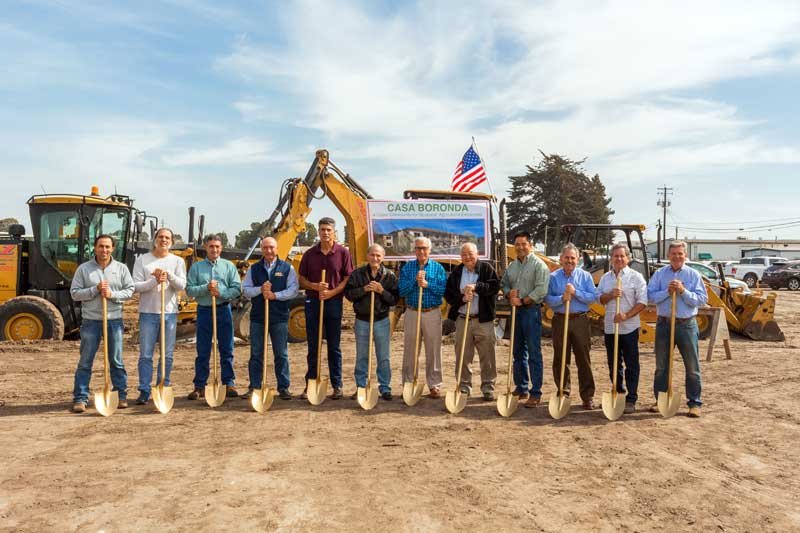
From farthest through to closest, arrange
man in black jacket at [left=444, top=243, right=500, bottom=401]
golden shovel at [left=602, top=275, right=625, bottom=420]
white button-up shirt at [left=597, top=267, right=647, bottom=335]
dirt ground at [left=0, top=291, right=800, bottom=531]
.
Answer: man in black jacket at [left=444, top=243, right=500, bottom=401], white button-up shirt at [left=597, top=267, right=647, bottom=335], golden shovel at [left=602, top=275, right=625, bottom=420], dirt ground at [left=0, top=291, right=800, bottom=531]

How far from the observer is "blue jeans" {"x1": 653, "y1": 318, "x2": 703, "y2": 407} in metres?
6.49

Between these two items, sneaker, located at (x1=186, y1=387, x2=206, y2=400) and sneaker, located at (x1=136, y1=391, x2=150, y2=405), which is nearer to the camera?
sneaker, located at (x1=136, y1=391, x2=150, y2=405)

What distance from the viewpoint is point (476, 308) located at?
7012 millimetres

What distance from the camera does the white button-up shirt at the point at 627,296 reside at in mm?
6618

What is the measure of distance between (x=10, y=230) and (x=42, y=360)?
3254 millimetres

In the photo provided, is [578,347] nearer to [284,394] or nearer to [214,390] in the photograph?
[284,394]

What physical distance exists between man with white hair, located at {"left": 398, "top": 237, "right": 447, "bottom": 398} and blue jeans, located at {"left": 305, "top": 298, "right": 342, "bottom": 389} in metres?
0.77

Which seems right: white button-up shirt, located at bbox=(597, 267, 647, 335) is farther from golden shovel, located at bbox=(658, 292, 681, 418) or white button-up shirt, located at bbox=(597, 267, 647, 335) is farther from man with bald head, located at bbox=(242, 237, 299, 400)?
man with bald head, located at bbox=(242, 237, 299, 400)

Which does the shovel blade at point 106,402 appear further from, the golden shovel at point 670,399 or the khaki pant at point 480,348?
the golden shovel at point 670,399

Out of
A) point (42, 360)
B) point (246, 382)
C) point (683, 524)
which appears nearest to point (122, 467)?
point (246, 382)

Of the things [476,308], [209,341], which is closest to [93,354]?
[209,341]

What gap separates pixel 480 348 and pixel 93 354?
13.8ft

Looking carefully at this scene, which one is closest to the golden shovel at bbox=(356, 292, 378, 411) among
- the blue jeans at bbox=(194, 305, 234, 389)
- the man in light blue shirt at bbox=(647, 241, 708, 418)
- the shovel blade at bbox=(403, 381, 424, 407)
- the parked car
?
the shovel blade at bbox=(403, 381, 424, 407)

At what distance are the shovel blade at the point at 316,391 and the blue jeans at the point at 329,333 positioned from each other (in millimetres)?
164
